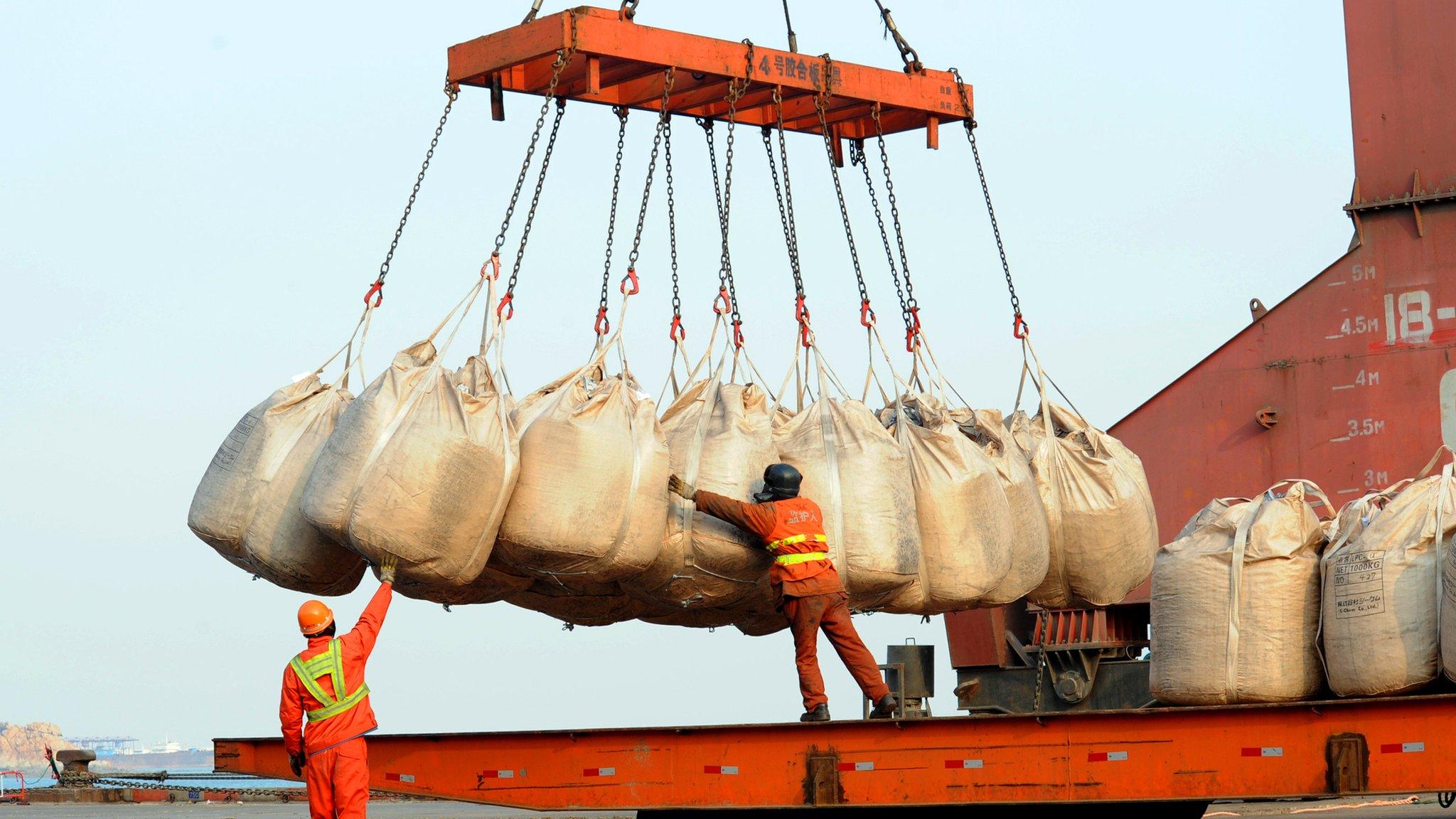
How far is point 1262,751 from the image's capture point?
5996mm

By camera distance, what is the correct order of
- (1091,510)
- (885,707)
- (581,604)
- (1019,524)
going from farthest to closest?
(1091,510) → (581,604) → (1019,524) → (885,707)

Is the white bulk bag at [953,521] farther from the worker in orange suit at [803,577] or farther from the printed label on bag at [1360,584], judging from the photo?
the printed label on bag at [1360,584]

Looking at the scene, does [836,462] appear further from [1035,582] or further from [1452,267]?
[1452,267]

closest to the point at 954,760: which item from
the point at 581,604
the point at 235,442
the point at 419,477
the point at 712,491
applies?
the point at 712,491

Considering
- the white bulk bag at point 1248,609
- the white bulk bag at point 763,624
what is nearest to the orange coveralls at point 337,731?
the white bulk bag at point 763,624

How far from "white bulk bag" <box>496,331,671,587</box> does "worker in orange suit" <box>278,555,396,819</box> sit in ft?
1.96

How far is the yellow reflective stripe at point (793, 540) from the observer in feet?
22.5

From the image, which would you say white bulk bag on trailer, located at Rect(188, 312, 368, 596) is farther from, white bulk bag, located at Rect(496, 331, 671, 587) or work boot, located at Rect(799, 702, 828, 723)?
work boot, located at Rect(799, 702, 828, 723)

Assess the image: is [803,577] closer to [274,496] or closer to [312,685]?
[312,685]

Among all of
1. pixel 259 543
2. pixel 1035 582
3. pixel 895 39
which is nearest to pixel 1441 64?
pixel 895 39

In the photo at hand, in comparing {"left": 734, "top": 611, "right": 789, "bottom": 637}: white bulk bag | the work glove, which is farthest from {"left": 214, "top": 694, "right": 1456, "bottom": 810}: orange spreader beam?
{"left": 734, "top": 611, "right": 789, "bottom": 637}: white bulk bag

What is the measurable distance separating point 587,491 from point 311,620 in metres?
1.20

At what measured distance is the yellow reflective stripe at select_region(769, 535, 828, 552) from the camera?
6.84m

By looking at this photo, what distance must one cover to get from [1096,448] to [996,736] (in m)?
2.21
